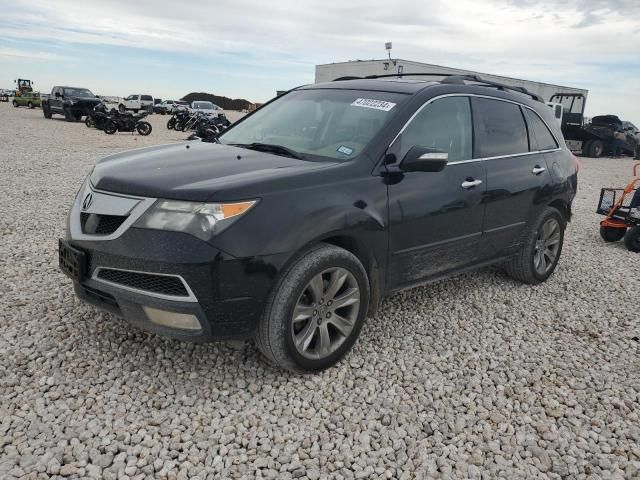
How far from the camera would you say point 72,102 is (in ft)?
80.2

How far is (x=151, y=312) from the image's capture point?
2.73m

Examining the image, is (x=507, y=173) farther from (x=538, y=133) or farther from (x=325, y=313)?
(x=325, y=313)

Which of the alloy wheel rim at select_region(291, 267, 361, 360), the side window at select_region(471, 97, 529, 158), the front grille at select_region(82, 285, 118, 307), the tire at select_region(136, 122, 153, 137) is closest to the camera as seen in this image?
the front grille at select_region(82, 285, 118, 307)

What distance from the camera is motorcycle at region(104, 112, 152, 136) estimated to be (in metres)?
20.4

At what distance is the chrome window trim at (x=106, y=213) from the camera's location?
108 inches

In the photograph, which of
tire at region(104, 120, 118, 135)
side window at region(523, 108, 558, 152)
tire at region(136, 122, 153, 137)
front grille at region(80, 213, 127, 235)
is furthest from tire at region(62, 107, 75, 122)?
front grille at region(80, 213, 127, 235)

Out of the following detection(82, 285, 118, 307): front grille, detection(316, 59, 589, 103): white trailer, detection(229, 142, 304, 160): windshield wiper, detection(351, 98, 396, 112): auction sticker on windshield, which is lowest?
detection(82, 285, 118, 307): front grille

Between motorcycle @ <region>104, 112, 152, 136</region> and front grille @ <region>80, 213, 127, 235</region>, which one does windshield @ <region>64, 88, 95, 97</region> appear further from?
front grille @ <region>80, 213, 127, 235</region>

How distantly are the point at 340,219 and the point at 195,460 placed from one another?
1466 mm

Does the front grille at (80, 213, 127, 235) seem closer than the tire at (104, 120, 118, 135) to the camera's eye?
Yes

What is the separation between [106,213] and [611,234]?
262 inches

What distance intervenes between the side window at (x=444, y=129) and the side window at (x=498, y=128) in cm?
12

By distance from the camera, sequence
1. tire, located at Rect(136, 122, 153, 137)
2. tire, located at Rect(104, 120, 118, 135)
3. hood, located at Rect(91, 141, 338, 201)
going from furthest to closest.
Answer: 1. tire, located at Rect(136, 122, 153, 137)
2. tire, located at Rect(104, 120, 118, 135)
3. hood, located at Rect(91, 141, 338, 201)

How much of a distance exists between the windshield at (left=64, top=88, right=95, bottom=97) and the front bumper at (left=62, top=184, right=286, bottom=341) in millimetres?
25714
